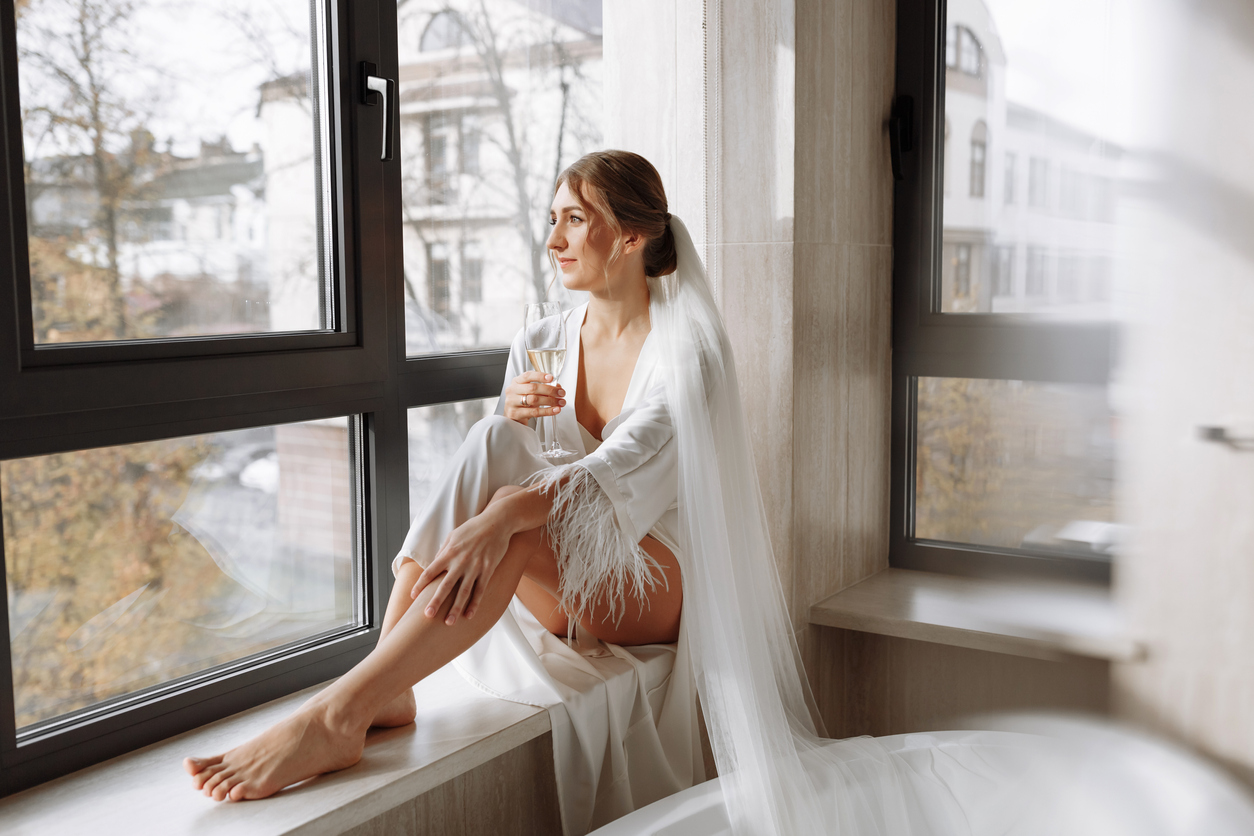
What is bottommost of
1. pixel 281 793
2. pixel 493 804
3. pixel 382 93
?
pixel 493 804

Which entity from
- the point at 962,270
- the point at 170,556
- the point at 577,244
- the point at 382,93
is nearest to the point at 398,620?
the point at 170,556

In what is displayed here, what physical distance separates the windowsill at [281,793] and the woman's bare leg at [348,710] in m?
0.02

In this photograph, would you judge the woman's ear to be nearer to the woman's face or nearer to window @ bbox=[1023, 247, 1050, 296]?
the woman's face

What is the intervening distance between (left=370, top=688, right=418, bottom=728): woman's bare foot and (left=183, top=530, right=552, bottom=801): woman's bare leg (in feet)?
0.15

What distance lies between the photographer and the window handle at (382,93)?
1.46 m

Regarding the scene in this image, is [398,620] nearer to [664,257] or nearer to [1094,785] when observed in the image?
[664,257]

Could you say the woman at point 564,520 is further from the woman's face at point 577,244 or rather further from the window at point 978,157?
the window at point 978,157

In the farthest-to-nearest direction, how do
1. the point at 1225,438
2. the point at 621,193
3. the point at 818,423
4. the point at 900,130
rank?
the point at 900,130
the point at 818,423
the point at 621,193
the point at 1225,438

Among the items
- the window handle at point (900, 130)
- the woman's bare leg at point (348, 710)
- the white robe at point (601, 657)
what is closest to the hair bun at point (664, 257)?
the white robe at point (601, 657)

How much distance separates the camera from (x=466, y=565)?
1.21 meters

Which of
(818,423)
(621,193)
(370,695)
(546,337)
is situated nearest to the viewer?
(370,695)

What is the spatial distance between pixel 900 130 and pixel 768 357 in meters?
0.63

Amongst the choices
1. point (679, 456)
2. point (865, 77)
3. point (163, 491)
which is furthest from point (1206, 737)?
point (865, 77)

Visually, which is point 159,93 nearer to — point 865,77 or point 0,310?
point 0,310
